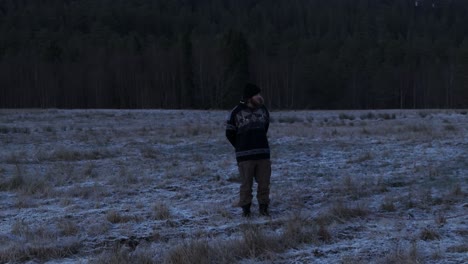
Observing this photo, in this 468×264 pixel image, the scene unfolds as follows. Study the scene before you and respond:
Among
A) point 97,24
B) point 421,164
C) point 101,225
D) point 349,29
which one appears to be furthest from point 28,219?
point 349,29

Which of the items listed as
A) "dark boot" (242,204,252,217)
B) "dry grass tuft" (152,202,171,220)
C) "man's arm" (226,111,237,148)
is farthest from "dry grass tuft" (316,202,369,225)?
"dry grass tuft" (152,202,171,220)

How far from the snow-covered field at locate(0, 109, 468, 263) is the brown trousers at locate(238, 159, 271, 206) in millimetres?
308

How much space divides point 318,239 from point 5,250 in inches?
136

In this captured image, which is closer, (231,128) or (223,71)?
(231,128)

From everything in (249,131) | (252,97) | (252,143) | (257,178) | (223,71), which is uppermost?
(223,71)

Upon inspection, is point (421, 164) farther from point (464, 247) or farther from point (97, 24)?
point (97, 24)

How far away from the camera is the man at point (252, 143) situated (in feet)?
26.0

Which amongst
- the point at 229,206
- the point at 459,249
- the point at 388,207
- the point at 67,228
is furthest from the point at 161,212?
the point at 459,249

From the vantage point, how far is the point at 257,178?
8070 millimetres

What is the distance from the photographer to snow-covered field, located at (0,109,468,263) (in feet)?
19.4

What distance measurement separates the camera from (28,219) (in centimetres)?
786

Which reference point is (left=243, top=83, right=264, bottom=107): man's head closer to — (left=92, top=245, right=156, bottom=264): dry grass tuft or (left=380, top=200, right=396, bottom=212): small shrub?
(left=380, top=200, right=396, bottom=212): small shrub

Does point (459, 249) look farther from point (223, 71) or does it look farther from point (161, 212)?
point (223, 71)

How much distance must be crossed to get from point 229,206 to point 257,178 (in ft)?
2.51
